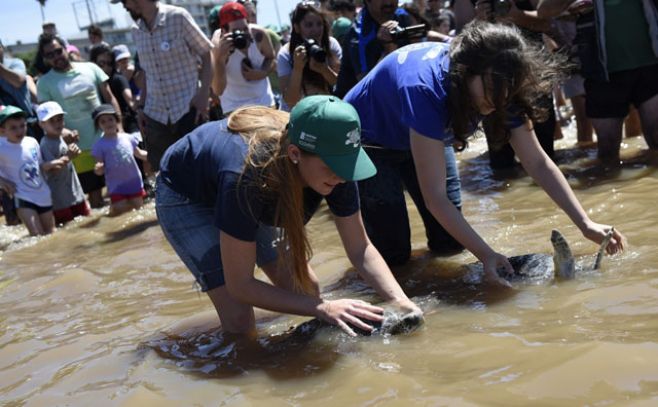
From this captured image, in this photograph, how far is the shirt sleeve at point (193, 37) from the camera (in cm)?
655

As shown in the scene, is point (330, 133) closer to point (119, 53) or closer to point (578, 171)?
point (578, 171)

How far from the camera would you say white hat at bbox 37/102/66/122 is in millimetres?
7516

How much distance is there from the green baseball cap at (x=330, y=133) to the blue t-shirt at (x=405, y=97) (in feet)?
2.27

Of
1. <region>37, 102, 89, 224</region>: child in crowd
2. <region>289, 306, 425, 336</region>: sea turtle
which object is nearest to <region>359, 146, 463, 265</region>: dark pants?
<region>289, 306, 425, 336</region>: sea turtle

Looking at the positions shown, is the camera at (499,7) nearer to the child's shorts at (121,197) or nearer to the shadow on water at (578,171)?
the shadow on water at (578,171)

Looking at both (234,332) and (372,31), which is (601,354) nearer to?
(234,332)

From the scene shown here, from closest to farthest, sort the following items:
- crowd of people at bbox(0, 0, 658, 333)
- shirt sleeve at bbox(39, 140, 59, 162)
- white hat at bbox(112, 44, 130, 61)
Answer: crowd of people at bbox(0, 0, 658, 333) < shirt sleeve at bbox(39, 140, 59, 162) < white hat at bbox(112, 44, 130, 61)

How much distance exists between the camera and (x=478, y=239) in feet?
10.9

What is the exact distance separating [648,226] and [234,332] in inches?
84.4

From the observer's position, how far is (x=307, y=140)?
2.62m

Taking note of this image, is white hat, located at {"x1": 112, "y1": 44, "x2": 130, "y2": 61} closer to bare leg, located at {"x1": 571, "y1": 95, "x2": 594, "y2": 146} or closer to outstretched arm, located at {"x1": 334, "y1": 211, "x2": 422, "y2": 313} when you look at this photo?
bare leg, located at {"x1": 571, "y1": 95, "x2": 594, "y2": 146}

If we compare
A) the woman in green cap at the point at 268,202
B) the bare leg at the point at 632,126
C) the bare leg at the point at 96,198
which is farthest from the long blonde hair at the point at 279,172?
the bare leg at the point at 96,198

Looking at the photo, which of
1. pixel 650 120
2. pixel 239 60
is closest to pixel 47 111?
pixel 239 60

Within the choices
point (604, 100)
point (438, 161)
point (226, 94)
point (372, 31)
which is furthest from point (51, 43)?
point (438, 161)
